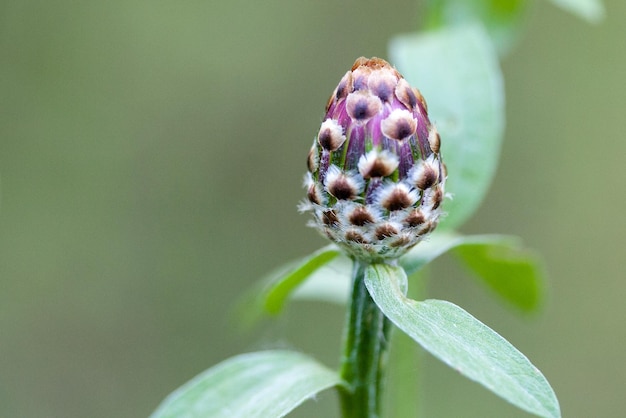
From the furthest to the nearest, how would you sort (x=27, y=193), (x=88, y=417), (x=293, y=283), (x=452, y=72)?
(x=27, y=193)
(x=88, y=417)
(x=452, y=72)
(x=293, y=283)

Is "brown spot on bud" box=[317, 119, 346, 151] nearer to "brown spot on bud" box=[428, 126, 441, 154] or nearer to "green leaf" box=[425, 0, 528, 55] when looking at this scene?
"brown spot on bud" box=[428, 126, 441, 154]

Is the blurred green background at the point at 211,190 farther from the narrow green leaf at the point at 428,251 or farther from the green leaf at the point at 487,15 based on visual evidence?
the narrow green leaf at the point at 428,251

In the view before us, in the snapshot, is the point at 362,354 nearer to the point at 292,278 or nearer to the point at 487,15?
the point at 292,278

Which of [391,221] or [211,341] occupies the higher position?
[391,221]

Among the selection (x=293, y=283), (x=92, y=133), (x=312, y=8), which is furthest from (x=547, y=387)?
(x=312, y=8)

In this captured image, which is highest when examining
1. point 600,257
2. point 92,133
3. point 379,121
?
point 379,121

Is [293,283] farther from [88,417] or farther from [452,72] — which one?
[88,417]

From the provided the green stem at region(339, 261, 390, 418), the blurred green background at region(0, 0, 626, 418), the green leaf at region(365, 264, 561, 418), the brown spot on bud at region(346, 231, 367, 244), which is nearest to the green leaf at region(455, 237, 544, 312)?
the green stem at region(339, 261, 390, 418)

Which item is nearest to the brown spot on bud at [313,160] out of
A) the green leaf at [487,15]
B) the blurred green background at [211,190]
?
the green leaf at [487,15]
